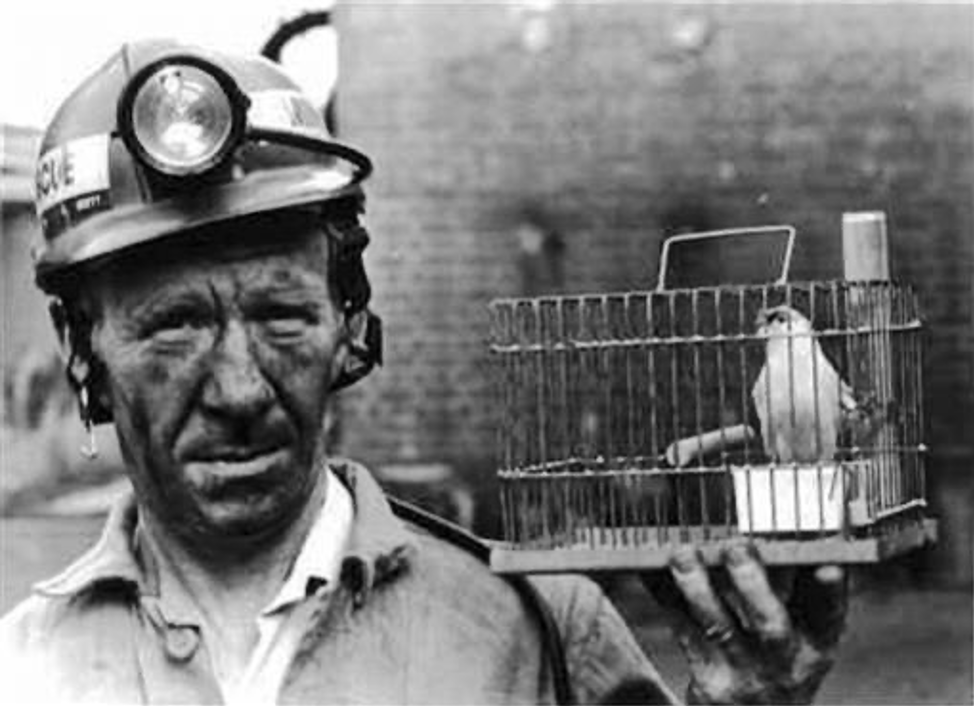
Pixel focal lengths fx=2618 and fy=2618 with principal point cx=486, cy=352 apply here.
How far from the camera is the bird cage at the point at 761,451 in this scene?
236 centimetres

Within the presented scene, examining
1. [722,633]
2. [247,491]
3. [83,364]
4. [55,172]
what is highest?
[55,172]

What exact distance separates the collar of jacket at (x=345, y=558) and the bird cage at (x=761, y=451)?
0.11 metres

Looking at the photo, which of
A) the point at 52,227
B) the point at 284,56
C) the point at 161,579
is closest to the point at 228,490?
the point at 161,579

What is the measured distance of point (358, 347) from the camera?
229 centimetres

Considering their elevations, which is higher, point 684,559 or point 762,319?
point 762,319

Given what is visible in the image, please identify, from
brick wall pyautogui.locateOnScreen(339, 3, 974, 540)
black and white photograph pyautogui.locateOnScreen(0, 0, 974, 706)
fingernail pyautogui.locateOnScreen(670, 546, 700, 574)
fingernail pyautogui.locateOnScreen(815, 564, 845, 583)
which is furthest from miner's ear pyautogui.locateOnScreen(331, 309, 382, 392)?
brick wall pyautogui.locateOnScreen(339, 3, 974, 540)

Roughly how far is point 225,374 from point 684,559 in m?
0.41

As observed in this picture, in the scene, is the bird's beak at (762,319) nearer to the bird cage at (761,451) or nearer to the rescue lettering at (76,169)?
the bird cage at (761,451)

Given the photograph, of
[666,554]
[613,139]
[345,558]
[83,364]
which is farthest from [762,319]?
[613,139]

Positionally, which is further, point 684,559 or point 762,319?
point 762,319

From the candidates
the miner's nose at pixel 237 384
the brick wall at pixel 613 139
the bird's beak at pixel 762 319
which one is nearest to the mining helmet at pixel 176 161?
the miner's nose at pixel 237 384

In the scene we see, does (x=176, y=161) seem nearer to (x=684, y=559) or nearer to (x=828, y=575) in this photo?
(x=684, y=559)

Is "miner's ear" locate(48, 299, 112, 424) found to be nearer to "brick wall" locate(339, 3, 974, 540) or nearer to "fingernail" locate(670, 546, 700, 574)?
"fingernail" locate(670, 546, 700, 574)

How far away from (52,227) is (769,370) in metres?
0.77
